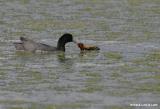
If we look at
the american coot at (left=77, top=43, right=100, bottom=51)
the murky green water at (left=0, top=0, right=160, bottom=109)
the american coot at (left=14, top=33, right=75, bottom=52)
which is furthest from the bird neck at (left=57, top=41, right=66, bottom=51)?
the american coot at (left=77, top=43, right=100, bottom=51)

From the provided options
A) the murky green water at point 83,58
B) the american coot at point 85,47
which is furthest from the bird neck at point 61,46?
the american coot at point 85,47

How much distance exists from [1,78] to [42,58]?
3.56 meters

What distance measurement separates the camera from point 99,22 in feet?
86.9

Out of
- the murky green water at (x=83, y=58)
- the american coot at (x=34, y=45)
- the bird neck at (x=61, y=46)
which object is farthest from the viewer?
the bird neck at (x=61, y=46)

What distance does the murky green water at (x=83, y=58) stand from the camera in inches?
555

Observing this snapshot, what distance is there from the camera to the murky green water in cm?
1409

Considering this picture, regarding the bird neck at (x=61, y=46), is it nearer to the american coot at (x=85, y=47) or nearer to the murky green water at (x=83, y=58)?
the murky green water at (x=83, y=58)

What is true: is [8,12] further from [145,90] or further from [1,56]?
[145,90]

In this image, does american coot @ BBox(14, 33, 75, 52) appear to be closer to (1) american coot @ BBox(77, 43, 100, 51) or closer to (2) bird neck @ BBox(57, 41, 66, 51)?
(2) bird neck @ BBox(57, 41, 66, 51)

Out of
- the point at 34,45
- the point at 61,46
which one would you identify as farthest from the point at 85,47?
the point at 34,45

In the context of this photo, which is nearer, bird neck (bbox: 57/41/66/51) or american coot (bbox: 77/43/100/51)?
american coot (bbox: 77/43/100/51)

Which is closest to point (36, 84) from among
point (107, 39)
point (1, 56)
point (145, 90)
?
point (145, 90)

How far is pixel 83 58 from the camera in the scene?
19.6 meters

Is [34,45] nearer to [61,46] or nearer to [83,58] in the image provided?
[61,46]
